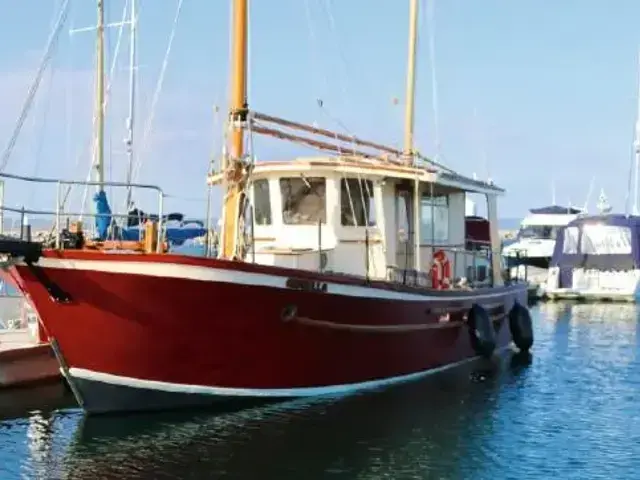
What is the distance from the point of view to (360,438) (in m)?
13.2

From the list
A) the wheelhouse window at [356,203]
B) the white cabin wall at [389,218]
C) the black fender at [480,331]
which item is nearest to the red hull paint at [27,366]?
the wheelhouse window at [356,203]

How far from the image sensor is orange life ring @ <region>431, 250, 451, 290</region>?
1744cm

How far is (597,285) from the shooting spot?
42.7 metres

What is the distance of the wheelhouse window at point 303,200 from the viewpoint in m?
16.8

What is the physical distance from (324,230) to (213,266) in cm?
423

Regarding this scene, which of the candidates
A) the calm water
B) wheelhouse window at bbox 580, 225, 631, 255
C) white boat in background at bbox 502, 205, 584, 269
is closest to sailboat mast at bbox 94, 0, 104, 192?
the calm water

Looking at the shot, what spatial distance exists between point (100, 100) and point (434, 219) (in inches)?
462

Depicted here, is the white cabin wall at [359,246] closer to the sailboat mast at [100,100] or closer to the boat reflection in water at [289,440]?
the boat reflection in water at [289,440]

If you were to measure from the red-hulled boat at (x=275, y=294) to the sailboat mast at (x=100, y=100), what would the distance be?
30.6 ft

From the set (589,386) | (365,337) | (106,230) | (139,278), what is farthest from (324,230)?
(589,386)

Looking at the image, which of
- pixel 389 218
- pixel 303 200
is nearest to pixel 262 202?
pixel 303 200

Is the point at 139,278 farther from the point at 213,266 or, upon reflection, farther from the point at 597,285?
the point at 597,285

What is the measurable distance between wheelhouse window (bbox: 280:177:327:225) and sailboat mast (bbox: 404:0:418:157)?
19.2ft

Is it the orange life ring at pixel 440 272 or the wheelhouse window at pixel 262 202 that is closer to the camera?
the wheelhouse window at pixel 262 202
